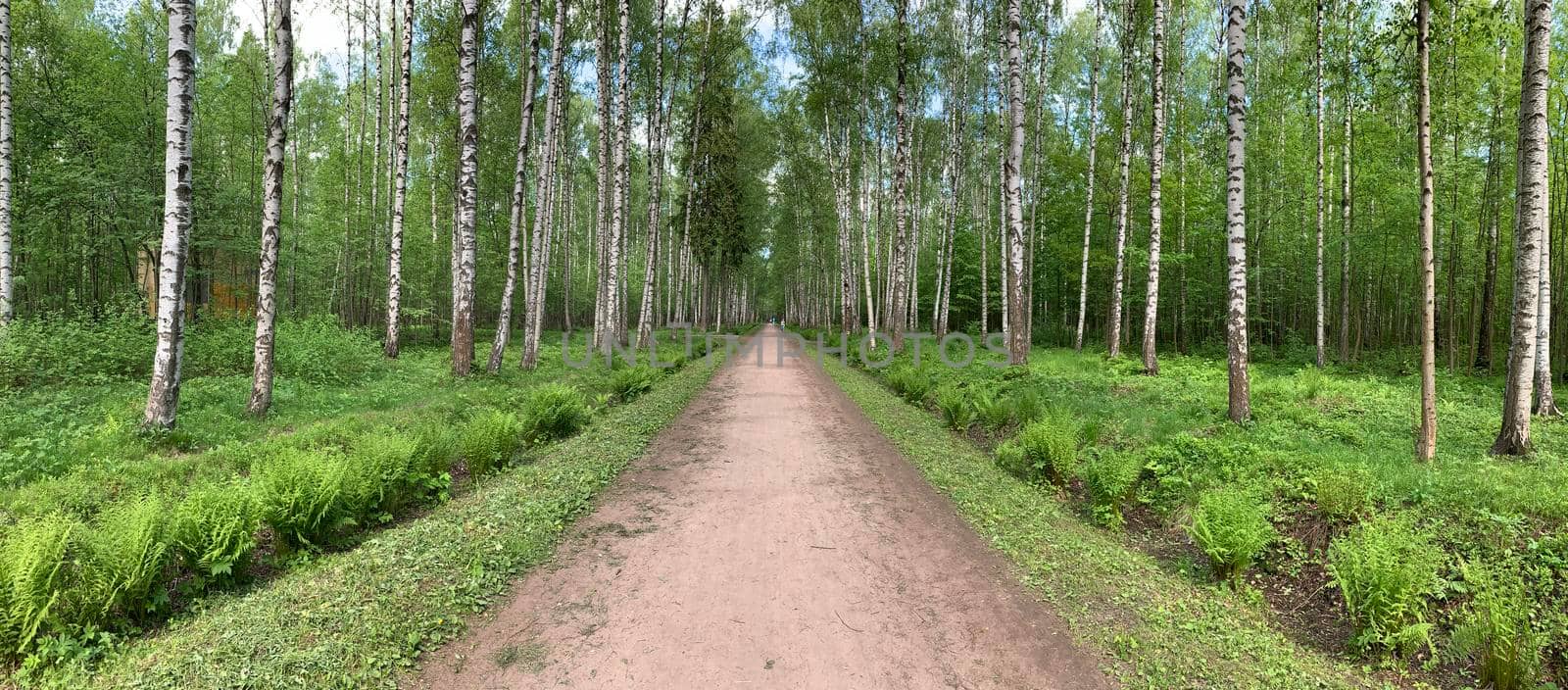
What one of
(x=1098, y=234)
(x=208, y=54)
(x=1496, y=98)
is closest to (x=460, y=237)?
(x=208, y=54)

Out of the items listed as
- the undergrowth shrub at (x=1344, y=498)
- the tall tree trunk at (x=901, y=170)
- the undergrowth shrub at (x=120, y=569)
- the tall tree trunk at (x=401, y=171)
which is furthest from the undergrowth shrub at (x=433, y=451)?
the tall tree trunk at (x=901, y=170)

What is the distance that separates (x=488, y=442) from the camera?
6.83 meters

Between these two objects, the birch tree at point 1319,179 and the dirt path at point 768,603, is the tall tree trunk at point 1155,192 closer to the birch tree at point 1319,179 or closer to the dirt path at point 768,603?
the birch tree at point 1319,179

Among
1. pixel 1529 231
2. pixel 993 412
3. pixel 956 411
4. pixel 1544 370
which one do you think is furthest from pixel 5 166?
pixel 1544 370

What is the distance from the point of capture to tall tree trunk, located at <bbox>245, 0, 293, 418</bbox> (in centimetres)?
837

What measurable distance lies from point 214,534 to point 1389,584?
724 centimetres

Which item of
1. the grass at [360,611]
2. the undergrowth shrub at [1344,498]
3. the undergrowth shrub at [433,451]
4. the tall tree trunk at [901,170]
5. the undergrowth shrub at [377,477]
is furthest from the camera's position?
the tall tree trunk at [901,170]

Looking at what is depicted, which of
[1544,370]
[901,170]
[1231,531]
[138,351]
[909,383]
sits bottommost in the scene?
[1231,531]

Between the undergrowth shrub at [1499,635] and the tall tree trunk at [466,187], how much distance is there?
46.0ft

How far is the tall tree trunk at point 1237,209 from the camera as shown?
866 centimetres

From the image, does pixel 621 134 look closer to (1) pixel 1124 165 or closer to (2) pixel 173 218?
(2) pixel 173 218

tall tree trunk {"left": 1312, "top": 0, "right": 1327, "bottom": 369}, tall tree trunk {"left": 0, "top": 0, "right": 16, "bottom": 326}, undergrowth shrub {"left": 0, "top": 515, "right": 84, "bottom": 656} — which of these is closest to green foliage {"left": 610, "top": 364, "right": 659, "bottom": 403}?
undergrowth shrub {"left": 0, "top": 515, "right": 84, "bottom": 656}

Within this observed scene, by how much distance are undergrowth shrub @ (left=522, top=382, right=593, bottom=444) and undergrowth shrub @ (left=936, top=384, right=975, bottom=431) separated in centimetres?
621

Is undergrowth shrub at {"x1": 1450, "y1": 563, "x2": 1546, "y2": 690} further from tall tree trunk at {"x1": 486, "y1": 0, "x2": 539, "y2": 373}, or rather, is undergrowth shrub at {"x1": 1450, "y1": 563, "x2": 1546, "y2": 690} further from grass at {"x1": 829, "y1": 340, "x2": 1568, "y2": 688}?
tall tree trunk at {"x1": 486, "y1": 0, "x2": 539, "y2": 373}
